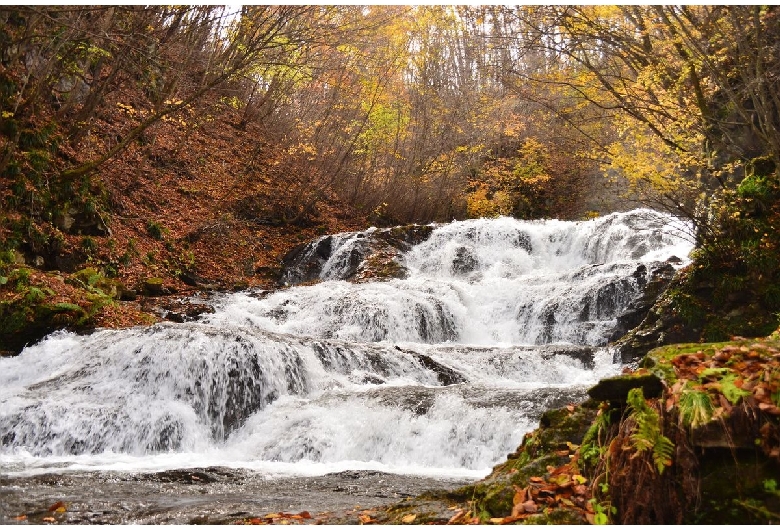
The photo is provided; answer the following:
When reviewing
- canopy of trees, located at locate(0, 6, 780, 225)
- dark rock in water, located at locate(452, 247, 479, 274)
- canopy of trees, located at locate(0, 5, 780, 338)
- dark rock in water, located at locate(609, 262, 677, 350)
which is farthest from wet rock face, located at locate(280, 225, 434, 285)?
dark rock in water, located at locate(609, 262, 677, 350)

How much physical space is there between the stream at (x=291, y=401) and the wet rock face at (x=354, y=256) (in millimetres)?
3218

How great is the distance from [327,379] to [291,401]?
832 mm

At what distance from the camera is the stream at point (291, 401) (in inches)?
220

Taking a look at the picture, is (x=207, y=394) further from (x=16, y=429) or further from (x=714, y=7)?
(x=714, y=7)

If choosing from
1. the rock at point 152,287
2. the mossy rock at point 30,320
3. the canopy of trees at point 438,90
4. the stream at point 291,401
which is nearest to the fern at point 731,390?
the stream at point 291,401

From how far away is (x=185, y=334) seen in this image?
30.0 feet

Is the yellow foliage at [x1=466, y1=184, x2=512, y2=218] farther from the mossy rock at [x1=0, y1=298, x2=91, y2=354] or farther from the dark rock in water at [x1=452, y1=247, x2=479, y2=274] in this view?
the mossy rock at [x1=0, y1=298, x2=91, y2=354]

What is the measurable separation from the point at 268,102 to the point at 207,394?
17821mm

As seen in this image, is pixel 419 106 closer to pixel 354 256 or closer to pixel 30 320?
pixel 354 256

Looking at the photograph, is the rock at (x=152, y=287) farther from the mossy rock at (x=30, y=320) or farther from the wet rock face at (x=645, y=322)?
the wet rock face at (x=645, y=322)

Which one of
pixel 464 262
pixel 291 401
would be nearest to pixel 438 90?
pixel 464 262

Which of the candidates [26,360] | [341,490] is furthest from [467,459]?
[26,360]

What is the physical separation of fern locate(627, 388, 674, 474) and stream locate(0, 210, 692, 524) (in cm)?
265

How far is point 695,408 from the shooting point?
3.07 meters
